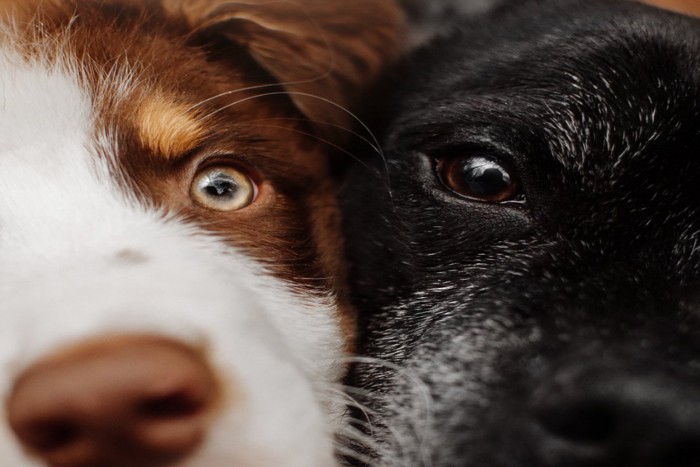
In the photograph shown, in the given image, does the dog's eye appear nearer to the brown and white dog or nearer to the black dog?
the brown and white dog

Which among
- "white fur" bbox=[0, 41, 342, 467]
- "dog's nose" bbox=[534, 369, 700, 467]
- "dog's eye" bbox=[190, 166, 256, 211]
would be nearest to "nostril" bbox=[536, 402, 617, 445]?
"dog's nose" bbox=[534, 369, 700, 467]

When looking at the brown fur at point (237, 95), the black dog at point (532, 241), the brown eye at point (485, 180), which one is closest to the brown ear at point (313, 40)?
the brown fur at point (237, 95)

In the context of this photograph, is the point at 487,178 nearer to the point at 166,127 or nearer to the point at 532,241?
the point at 532,241

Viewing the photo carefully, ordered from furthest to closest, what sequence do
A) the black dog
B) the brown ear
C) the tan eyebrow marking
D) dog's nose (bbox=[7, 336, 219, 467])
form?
the brown ear < the tan eyebrow marking < the black dog < dog's nose (bbox=[7, 336, 219, 467])

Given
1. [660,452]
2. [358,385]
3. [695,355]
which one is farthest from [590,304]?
[358,385]

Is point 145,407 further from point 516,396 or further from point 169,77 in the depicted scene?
point 169,77

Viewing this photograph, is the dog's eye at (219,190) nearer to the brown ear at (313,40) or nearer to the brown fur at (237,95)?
the brown fur at (237,95)
